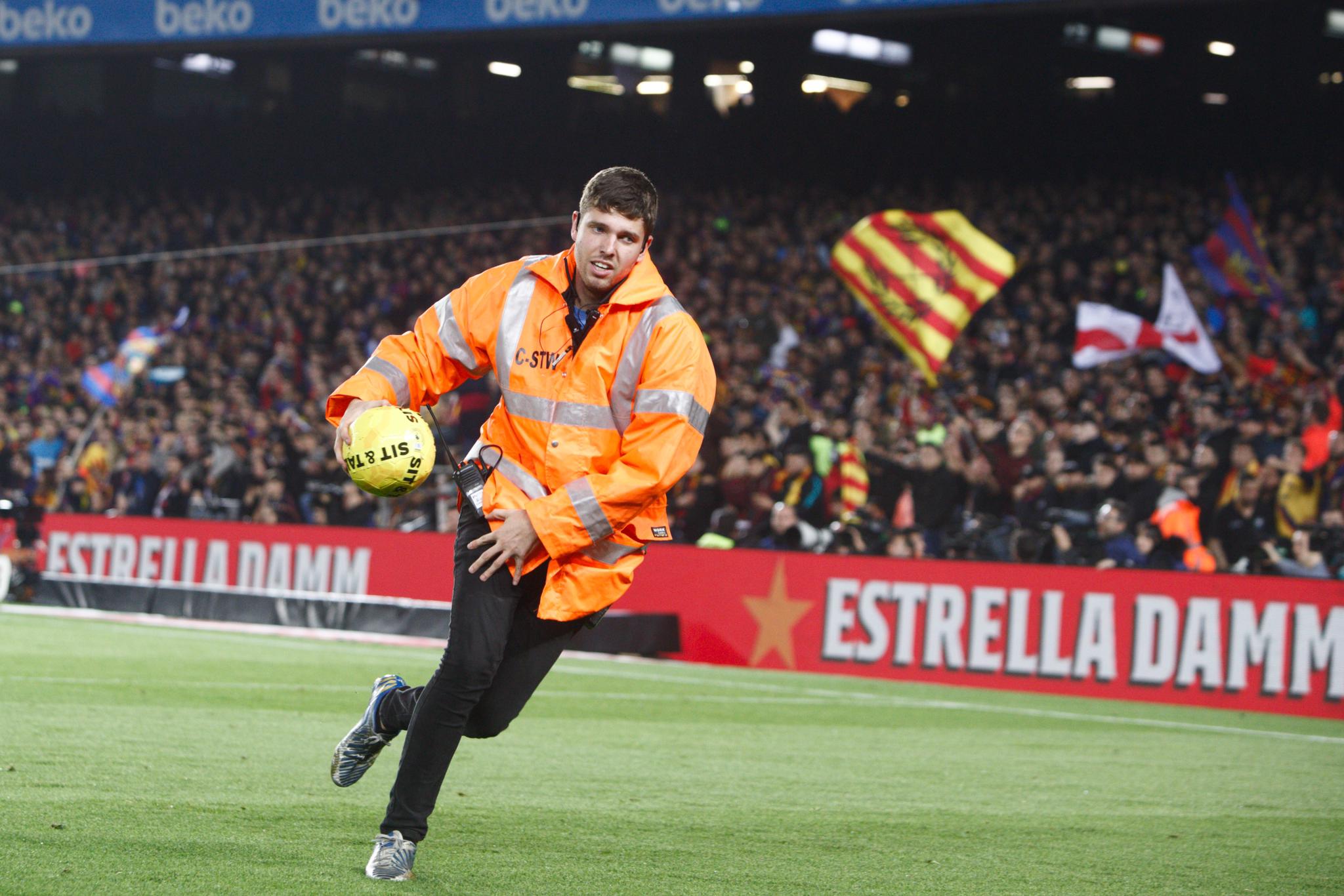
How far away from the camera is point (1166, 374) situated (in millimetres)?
17562

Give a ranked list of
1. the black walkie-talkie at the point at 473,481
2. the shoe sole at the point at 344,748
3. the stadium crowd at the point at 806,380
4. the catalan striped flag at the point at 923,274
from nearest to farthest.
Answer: the black walkie-talkie at the point at 473,481 < the shoe sole at the point at 344,748 < the stadium crowd at the point at 806,380 < the catalan striped flag at the point at 923,274

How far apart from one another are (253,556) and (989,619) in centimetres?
829

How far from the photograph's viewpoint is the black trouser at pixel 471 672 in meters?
4.74

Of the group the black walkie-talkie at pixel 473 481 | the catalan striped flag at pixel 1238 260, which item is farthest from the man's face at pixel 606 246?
the catalan striped flag at pixel 1238 260

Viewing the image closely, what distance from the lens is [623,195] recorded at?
4758 mm

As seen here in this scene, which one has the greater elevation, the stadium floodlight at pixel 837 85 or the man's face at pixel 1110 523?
the stadium floodlight at pixel 837 85

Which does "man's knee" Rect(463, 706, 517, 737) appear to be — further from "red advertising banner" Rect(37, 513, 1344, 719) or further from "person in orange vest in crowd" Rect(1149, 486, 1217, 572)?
"person in orange vest in crowd" Rect(1149, 486, 1217, 572)

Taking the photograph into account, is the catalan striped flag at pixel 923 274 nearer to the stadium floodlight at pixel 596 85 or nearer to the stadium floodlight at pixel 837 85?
the stadium floodlight at pixel 837 85

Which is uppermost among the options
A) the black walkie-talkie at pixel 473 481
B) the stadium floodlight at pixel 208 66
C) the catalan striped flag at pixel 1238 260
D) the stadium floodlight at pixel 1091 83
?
the stadium floodlight at pixel 208 66

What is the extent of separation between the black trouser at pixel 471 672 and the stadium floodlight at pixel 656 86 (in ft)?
85.6

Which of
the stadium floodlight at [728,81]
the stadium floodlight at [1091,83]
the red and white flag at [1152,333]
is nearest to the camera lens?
the red and white flag at [1152,333]

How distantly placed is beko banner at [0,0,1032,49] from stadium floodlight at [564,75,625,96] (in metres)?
10.3

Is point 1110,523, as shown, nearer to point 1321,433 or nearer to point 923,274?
point 1321,433

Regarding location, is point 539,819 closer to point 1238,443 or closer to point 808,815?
point 808,815
